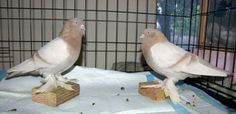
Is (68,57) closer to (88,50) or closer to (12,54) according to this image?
(88,50)

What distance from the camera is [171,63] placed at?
3.99 feet

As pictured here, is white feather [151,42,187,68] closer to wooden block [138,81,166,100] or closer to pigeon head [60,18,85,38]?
wooden block [138,81,166,100]

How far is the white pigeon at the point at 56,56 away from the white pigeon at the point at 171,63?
420mm

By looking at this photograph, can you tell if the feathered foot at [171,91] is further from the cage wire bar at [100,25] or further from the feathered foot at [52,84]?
the cage wire bar at [100,25]

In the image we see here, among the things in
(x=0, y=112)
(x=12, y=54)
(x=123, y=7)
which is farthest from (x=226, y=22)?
(x=12, y=54)

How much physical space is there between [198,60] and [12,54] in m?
1.95

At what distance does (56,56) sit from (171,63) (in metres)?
0.64

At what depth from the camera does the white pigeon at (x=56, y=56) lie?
4.01 ft

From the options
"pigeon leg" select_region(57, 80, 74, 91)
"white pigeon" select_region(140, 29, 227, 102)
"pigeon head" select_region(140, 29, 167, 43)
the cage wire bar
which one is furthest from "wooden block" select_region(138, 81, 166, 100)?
the cage wire bar

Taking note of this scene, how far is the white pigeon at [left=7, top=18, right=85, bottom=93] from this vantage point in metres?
1.22

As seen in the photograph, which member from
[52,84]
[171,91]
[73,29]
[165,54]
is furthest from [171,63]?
[52,84]

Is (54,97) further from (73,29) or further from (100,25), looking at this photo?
(100,25)

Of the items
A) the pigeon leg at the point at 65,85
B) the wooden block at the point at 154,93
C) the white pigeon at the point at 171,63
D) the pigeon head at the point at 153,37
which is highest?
the pigeon head at the point at 153,37

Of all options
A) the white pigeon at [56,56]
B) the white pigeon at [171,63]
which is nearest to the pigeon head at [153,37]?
the white pigeon at [171,63]
